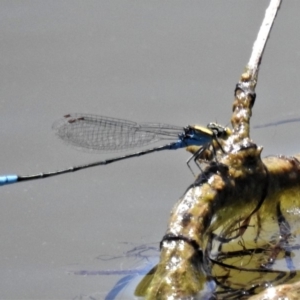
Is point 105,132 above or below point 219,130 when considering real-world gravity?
above

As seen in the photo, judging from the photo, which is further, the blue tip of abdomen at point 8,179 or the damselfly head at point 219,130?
the blue tip of abdomen at point 8,179

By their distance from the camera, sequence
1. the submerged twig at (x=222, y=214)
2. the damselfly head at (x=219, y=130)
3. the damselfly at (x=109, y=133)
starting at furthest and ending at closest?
1. the damselfly at (x=109, y=133)
2. the damselfly head at (x=219, y=130)
3. the submerged twig at (x=222, y=214)

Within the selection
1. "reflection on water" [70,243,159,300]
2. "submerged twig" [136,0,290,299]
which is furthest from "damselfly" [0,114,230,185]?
"submerged twig" [136,0,290,299]

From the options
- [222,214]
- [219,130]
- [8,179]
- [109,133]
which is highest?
[109,133]

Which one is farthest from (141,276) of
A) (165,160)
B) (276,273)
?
(165,160)

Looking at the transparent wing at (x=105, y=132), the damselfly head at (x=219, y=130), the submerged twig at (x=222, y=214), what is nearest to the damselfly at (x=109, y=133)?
the transparent wing at (x=105, y=132)

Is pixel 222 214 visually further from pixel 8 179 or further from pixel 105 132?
pixel 105 132

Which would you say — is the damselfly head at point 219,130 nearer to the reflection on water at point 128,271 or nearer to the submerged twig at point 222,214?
the submerged twig at point 222,214

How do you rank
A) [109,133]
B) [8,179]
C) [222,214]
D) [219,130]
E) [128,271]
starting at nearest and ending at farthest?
1. [222,214]
2. [128,271]
3. [219,130]
4. [8,179]
5. [109,133]

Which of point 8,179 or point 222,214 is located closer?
point 222,214

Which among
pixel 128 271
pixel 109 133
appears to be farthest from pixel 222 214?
pixel 109 133
